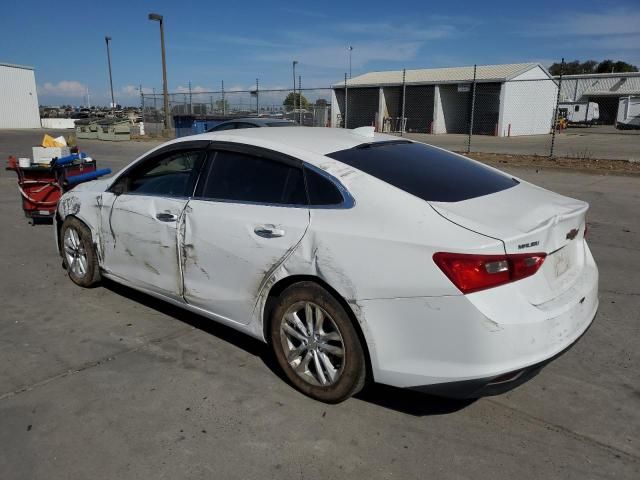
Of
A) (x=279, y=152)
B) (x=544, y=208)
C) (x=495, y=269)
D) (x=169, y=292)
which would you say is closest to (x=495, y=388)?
(x=495, y=269)

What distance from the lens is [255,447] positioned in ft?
9.14

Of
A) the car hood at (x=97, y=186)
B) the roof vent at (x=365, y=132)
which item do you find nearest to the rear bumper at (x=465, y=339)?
the roof vent at (x=365, y=132)

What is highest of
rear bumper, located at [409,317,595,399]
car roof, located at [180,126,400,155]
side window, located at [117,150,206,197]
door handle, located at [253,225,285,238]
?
car roof, located at [180,126,400,155]

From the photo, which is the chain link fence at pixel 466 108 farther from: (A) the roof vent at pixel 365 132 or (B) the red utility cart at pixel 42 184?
(A) the roof vent at pixel 365 132

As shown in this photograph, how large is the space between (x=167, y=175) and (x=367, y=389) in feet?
7.58

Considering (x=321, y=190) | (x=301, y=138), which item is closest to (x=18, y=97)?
(x=301, y=138)

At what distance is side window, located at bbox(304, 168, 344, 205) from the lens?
122 inches

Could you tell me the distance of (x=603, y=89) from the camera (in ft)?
178

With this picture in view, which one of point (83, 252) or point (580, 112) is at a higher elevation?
point (580, 112)

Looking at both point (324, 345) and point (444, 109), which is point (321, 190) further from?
point (444, 109)

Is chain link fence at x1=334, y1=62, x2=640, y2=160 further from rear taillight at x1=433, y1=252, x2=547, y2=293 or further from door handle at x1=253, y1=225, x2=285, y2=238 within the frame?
rear taillight at x1=433, y1=252, x2=547, y2=293

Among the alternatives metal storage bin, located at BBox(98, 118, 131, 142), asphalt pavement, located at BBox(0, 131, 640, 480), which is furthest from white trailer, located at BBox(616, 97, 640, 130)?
asphalt pavement, located at BBox(0, 131, 640, 480)

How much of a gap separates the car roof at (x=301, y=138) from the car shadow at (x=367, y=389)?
57.5 inches

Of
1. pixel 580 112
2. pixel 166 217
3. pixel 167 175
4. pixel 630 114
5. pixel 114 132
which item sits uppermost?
pixel 580 112
